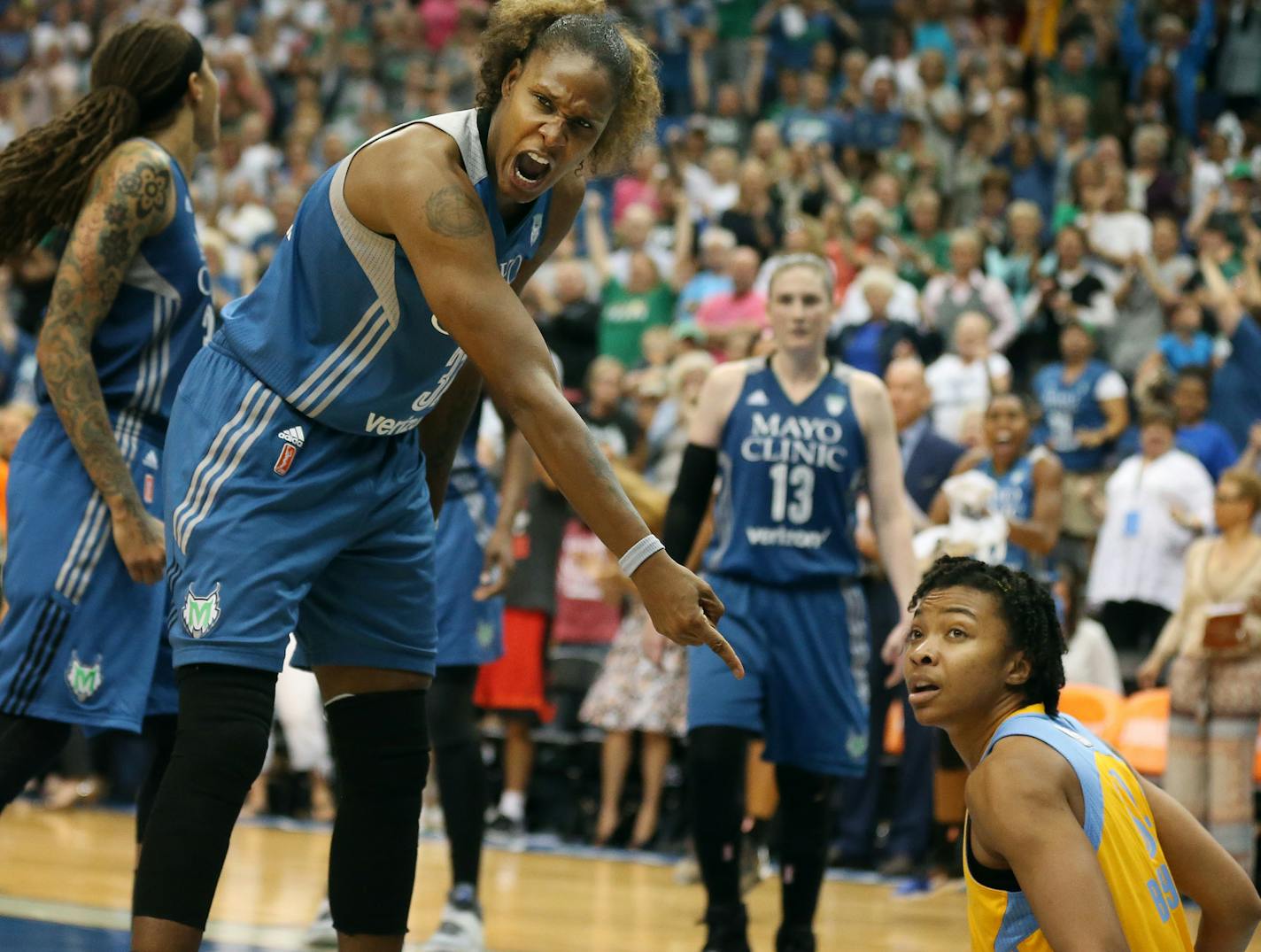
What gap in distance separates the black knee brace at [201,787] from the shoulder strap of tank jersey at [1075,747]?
4.44 feet

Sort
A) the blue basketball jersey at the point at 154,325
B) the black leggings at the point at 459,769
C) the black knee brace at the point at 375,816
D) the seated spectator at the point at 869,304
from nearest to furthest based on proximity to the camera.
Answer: the black knee brace at the point at 375,816 < the blue basketball jersey at the point at 154,325 < the black leggings at the point at 459,769 < the seated spectator at the point at 869,304

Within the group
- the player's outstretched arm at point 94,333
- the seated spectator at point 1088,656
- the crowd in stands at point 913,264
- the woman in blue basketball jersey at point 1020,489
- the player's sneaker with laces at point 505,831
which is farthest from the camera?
the player's sneaker with laces at point 505,831

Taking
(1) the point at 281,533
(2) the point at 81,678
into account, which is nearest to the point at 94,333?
(2) the point at 81,678

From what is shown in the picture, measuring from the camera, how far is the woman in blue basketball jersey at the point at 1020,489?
819 centimetres

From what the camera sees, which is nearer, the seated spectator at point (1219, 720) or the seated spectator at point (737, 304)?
the seated spectator at point (1219, 720)

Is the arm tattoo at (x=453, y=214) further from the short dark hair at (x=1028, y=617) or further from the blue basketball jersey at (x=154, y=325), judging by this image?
the blue basketball jersey at (x=154, y=325)

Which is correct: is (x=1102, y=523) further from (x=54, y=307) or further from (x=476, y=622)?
(x=54, y=307)

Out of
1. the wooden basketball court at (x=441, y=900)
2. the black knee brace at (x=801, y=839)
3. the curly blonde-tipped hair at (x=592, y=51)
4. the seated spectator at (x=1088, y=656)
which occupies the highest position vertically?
the curly blonde-tipped hair at (x=592, y=51)

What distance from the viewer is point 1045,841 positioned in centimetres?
281

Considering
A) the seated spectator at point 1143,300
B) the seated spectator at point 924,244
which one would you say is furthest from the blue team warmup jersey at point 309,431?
the seated spectator at point 924,244

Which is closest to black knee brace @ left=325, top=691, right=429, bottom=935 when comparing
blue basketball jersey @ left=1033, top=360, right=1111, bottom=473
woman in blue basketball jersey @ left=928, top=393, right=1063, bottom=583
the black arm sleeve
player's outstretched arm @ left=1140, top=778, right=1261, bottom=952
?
player's outstretched arm @ left=1140, top=778, right=1261, bottom=952

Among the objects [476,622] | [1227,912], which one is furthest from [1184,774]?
[1227,912]

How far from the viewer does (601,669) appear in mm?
9852

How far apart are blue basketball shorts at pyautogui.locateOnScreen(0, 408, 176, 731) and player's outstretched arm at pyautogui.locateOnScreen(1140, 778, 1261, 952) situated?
7.81 feet
